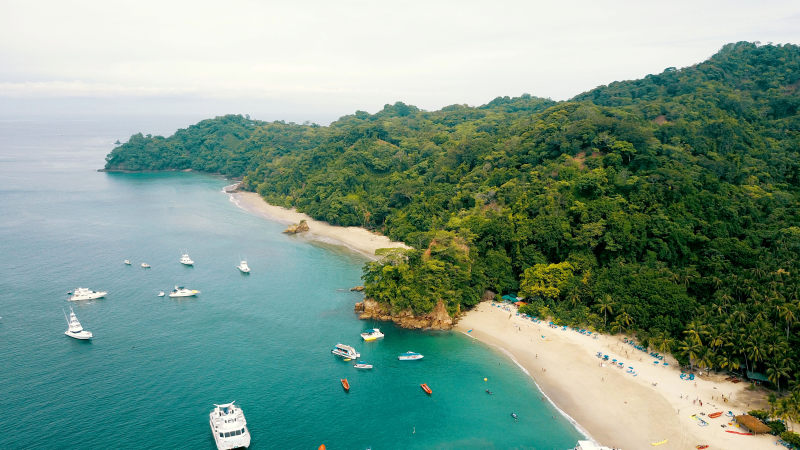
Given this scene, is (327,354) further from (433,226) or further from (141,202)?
(141,202)

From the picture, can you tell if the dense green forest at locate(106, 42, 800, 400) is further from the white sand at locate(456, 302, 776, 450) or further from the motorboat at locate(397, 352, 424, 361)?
the motorboat at locate(397, 352, 424, 361)

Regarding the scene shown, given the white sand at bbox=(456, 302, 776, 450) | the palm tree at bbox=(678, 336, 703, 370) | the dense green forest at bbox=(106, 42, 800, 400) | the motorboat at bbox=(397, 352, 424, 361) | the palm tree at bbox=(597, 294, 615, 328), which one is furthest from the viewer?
the palm tree at bbox=(597, 294, 615, 328)

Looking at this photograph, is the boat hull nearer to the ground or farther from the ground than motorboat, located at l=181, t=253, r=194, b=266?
nearer to the ground

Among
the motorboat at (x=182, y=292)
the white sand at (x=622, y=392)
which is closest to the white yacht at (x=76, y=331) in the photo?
the motorboat at (x=182, y=292)

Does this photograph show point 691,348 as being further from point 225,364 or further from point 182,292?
point 182,292

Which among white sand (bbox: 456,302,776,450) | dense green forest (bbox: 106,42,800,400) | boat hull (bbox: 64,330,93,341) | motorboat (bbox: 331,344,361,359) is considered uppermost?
dense green forest (bbox: 106,42,800,400)

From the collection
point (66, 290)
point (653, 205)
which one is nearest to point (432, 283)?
point (653, 205)

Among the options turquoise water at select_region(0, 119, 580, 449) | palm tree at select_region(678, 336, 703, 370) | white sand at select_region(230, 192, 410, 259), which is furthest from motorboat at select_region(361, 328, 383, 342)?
palm tree at select_region(678, 336, 703, 370)
